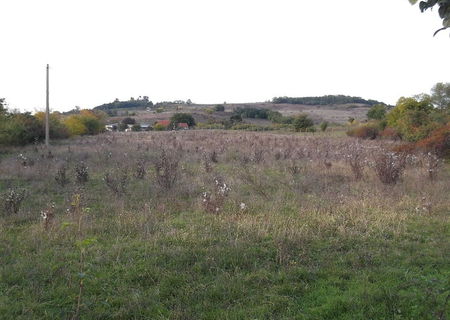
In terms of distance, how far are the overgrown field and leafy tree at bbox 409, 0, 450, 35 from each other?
6.94ft

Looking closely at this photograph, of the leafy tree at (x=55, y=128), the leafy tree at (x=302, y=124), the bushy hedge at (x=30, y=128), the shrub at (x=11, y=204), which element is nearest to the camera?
the shrub at (x=11, y=204)

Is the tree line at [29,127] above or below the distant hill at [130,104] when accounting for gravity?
below

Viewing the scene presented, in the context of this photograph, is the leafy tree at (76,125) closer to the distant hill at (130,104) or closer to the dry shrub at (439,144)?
the dry shrub at (439,144)

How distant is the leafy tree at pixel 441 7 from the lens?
2.12m

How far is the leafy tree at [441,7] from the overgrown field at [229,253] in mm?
2117

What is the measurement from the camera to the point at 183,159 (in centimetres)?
1580

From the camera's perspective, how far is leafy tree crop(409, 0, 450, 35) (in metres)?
2.12

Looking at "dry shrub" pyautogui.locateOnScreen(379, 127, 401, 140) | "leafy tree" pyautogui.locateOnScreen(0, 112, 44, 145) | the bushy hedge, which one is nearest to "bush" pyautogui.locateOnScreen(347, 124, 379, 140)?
"dry shrub" pyautogui.locateOnScreen(379, 127, 401, 140)

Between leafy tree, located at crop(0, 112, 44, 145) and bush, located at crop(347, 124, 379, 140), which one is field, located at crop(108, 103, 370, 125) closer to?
bush, located at crop(347, 124, 379, 140)

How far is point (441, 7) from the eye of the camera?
2.18m

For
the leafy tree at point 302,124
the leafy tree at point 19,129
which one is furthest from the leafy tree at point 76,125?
the leafy tree at point 302,124

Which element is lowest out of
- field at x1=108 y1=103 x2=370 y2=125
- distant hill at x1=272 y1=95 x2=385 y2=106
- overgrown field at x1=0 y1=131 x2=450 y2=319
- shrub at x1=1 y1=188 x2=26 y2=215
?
overgrown field at x1=0 y1=131 x2=450 y2=319

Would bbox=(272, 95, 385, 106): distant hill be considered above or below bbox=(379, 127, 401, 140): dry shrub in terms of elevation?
above

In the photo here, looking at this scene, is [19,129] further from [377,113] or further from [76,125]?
[377,113]
